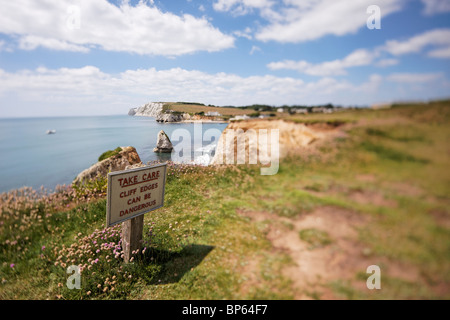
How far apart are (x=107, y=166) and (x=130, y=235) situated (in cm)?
771

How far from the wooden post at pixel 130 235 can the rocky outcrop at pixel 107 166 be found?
21.6ft

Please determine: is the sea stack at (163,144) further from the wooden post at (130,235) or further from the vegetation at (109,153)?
the wooden post at (130,235)

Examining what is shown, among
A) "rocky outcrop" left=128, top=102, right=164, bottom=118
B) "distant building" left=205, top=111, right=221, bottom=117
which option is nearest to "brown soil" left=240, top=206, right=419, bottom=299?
"distant building" left=205, top=111, right=221, bottom=117

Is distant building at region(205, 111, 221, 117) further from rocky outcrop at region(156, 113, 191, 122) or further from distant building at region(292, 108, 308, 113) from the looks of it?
distant building at region(292, 108, 308, 113)

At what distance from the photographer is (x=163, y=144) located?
1477 centimetres

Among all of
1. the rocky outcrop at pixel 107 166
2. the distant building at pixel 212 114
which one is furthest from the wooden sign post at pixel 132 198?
the rocky outcrop at pixel 107 166

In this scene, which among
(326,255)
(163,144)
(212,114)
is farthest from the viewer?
(163,144)

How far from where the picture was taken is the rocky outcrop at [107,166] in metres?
10.9

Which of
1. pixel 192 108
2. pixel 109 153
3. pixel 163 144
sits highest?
pixel 192 108

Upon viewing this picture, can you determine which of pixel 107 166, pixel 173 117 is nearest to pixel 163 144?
pixel 173 117

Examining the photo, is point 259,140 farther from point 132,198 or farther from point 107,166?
point 107,166

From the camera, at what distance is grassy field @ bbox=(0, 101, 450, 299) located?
148 inches
